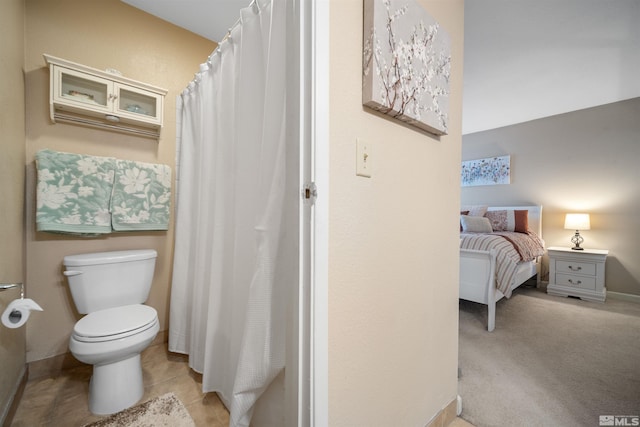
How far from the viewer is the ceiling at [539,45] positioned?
1.80 metres

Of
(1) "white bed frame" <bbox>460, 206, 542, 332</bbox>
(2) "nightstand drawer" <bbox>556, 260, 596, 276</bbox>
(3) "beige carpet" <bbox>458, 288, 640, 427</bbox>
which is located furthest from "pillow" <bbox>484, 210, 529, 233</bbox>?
(1) "white bed frame" <bbox>460, 206, 542, 332</bbox>

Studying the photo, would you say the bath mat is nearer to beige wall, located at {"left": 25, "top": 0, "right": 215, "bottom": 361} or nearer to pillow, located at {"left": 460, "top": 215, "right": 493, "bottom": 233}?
beige wall, located at {"left": 25, "top": 0, "right": 215, "bottom": 361}

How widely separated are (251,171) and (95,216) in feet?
4.24

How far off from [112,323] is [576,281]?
15.4 ft

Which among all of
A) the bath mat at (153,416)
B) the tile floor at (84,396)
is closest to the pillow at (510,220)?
the tile floor at (84,396)

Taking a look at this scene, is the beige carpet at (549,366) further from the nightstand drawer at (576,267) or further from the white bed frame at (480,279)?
the nightstand drawer at (576,267)

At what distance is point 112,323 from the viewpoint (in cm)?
129

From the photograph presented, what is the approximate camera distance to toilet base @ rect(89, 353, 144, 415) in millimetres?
1275

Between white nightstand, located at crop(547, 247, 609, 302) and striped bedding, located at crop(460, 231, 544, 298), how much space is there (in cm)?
59

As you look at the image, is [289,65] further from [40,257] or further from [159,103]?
[40,257]

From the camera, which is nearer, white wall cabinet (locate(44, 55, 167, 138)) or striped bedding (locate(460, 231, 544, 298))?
white wall cabinet (locate(44, 55, 167, 138))

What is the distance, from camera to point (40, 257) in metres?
1.53

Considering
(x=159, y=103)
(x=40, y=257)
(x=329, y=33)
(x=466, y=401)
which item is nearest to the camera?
(x=329, y=33)

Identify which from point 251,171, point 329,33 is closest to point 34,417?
point 251,171
